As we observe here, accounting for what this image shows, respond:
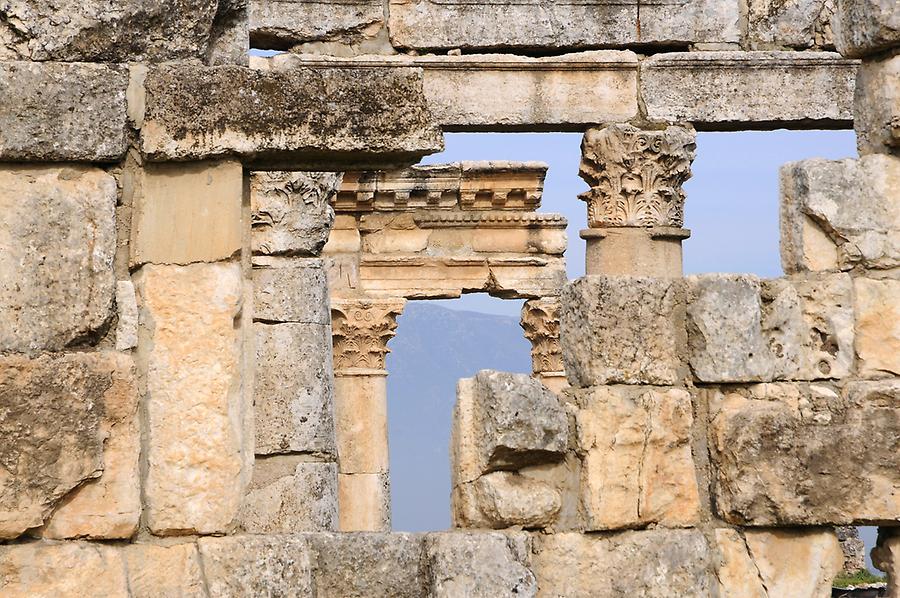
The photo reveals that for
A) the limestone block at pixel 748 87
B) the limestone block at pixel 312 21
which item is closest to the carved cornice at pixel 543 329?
the limestone block at pixel 748 87

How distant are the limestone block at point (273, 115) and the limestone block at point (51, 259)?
243mm

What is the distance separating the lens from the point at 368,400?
47.3ft

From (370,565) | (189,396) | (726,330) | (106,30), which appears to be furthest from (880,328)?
(106,30)

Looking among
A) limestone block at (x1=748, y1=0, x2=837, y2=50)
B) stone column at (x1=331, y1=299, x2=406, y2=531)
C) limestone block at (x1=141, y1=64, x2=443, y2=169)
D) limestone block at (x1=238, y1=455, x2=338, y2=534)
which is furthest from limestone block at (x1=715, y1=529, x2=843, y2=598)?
stone column at (x1=331, y1=299, x2=406, y2=531)

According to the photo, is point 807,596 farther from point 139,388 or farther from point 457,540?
point 139,388

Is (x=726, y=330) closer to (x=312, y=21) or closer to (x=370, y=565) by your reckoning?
(x=370, y=565)

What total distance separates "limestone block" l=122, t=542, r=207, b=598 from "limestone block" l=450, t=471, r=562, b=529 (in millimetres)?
1033

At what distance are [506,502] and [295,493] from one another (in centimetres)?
512

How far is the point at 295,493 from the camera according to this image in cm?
1036

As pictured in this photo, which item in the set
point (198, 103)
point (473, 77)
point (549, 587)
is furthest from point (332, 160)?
point (473, 77)

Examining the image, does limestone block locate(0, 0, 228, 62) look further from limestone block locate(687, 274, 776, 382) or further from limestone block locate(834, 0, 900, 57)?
limestone block locate(834, 0, 900, 57)

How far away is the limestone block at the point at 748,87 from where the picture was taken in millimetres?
11930

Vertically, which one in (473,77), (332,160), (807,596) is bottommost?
(807,596)

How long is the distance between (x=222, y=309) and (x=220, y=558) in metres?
0.67
